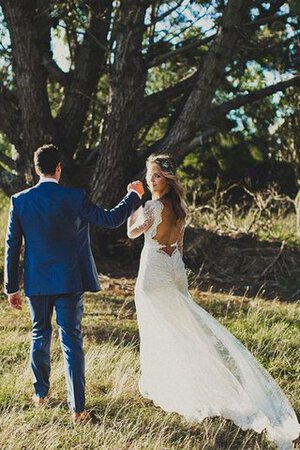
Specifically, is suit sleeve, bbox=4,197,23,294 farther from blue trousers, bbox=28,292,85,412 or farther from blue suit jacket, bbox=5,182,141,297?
blue trousers, bbox=28,292,85,412

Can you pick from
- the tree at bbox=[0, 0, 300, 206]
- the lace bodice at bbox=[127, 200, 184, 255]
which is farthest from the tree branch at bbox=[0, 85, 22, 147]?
the lace bodice at bbox=[127, 200, 184, 255]

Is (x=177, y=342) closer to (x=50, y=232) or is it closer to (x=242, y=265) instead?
(x=50, y=232)

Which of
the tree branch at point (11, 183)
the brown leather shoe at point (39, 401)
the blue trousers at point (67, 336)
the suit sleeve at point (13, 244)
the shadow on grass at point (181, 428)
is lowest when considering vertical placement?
the shadow on grass at point (181, 428)

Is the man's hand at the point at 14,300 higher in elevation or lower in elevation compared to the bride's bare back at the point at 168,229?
lower

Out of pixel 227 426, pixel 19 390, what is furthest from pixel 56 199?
pixel 227 426

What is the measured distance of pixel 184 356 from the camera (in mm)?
4773

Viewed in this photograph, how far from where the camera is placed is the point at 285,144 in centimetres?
1302

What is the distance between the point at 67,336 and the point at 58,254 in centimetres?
51

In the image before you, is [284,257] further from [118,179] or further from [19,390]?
[19,390]

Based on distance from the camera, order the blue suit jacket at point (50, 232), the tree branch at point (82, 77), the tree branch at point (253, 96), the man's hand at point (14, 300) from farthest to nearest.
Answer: the tree branch at point (82, 77) < the tree branch at point (253, 96) < the man's hand at point (14, 300) < the blue suit jacket at point (50, 232)

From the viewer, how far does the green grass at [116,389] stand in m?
4.18

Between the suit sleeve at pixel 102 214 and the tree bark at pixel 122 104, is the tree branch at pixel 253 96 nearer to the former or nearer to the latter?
the tree bark at pixel 122 104

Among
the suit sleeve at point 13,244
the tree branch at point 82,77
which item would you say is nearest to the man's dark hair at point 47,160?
the suit sleeve at point 13,244

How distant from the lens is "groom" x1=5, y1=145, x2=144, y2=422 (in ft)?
14.1
